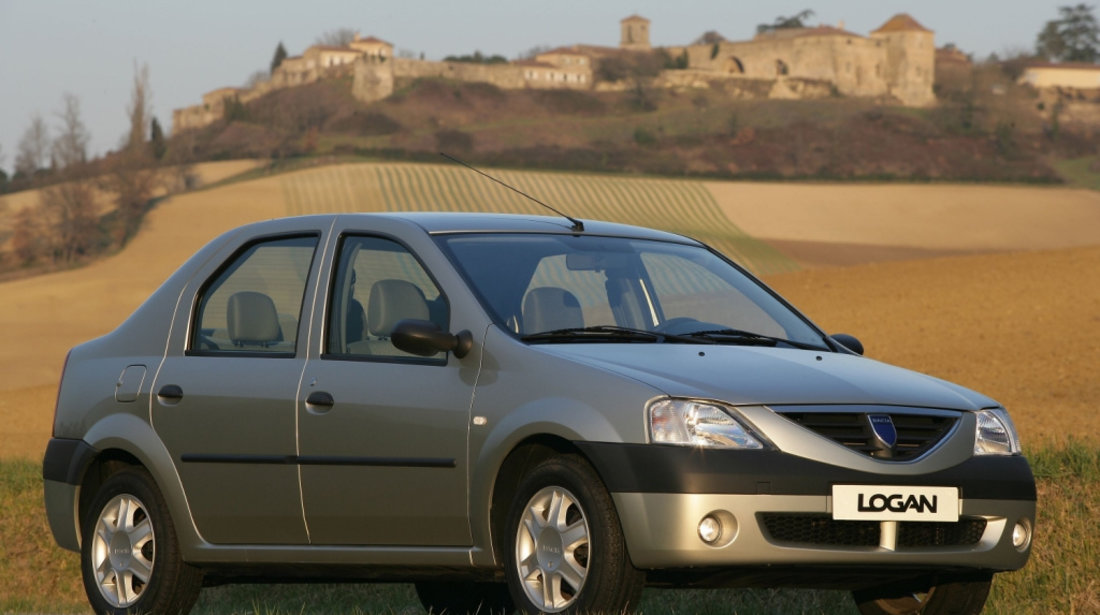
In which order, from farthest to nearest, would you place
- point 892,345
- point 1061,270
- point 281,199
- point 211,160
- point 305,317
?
point 211,160, point 281,199, point 1061,270, point 892,345, point 305,317

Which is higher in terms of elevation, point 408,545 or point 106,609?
point 408,545

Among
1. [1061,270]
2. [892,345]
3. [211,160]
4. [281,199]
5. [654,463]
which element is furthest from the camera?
[211,160]

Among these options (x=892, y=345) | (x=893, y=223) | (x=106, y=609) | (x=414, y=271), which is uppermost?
(x=414, y=271)

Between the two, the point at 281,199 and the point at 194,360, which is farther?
the point at 281,199

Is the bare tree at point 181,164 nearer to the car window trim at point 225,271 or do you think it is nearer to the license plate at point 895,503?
the car window trim at point 225,271

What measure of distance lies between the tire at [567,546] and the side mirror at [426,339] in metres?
0.57

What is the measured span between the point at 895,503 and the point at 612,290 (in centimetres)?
179

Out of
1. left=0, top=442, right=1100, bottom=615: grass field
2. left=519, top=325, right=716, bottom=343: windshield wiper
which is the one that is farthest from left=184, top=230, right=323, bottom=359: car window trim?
left=519, top=325, right=716, bottom=343: windshield wiper

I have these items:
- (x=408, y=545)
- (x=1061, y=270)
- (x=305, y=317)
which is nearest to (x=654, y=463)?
(x=408, y=545)

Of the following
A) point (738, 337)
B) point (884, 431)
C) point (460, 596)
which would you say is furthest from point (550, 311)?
point (460, 596)

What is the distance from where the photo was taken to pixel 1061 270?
121 feet

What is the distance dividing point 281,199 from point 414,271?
7428 cm

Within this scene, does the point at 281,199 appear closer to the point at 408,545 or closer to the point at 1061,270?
the point at 1061,270

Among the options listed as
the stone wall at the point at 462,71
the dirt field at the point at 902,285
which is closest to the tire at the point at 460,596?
the dirt field at the point at 902,285
